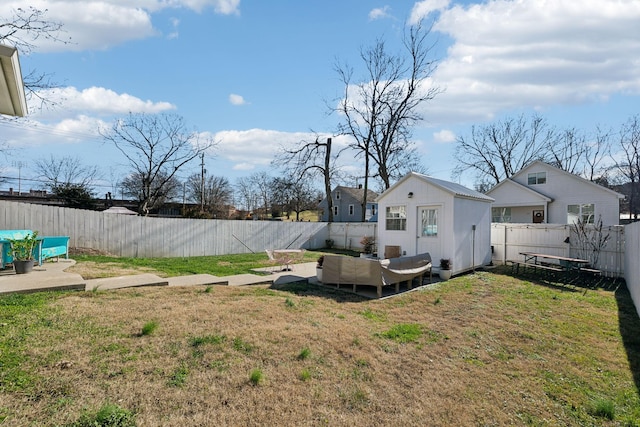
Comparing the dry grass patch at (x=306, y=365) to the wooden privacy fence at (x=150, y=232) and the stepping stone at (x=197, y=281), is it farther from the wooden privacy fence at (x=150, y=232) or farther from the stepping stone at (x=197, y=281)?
the wooden privacy fence at (x=150, y=232)

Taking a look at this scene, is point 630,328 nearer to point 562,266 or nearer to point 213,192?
point 562,266

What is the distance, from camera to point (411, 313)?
6469 mm

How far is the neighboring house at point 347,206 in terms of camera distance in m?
43.2

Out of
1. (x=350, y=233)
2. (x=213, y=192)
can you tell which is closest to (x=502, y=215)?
(x=350, y=233)

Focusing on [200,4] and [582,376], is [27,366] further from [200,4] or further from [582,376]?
[200,4]

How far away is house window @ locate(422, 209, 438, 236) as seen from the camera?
11133 millimetres

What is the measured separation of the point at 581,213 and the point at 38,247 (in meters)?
25.7

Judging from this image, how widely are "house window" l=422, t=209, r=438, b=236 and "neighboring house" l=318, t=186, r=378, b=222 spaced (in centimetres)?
3123

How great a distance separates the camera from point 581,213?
64.9ft

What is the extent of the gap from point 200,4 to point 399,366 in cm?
1021

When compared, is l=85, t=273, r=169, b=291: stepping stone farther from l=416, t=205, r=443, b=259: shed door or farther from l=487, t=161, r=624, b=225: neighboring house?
l=487, t=161, r=624, b=225: neighboring house

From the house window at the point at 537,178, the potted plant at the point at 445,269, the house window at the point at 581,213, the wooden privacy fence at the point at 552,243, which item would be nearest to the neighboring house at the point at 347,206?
the house window at the point at 537,178

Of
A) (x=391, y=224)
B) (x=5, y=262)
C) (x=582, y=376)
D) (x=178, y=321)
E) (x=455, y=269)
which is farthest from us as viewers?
(x=391, y=224)

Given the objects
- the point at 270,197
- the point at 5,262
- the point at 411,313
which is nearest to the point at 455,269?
the point at 411,313
